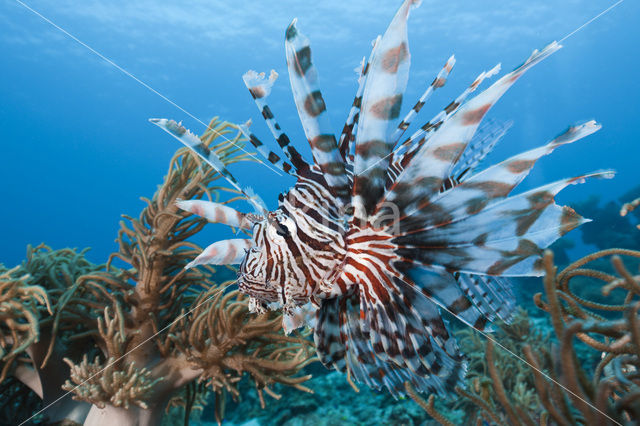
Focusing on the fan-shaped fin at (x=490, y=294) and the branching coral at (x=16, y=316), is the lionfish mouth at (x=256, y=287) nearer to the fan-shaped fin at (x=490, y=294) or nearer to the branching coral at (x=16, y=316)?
the fan-shaped fin at (x=490, y=294)

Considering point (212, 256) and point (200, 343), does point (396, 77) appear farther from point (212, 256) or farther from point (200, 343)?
point (200, 343)

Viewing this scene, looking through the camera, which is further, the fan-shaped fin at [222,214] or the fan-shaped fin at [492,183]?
the fan-shaped fin at [222,214]

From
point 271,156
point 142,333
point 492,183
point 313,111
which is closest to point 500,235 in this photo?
point 492,183

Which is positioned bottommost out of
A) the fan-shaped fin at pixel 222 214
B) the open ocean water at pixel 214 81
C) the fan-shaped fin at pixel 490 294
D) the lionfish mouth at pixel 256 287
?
the fan-shaped fin at pixel 490 294

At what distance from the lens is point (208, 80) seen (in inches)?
2041

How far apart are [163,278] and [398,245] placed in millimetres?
2273

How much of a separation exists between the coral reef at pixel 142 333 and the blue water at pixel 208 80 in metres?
2.58

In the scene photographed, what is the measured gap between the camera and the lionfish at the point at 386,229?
4.78 ft

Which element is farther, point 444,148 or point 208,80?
point 208,80

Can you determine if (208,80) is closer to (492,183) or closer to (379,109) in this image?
(379,109)

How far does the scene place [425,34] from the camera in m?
36.1

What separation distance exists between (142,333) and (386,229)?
95.8 inches

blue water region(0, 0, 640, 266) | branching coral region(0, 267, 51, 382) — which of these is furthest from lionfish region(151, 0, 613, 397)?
branching coral region(0, 267, 51, 382)

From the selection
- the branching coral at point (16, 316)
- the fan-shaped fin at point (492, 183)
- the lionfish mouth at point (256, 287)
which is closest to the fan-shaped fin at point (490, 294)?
the fan-shaped fin at point (492, 183)
